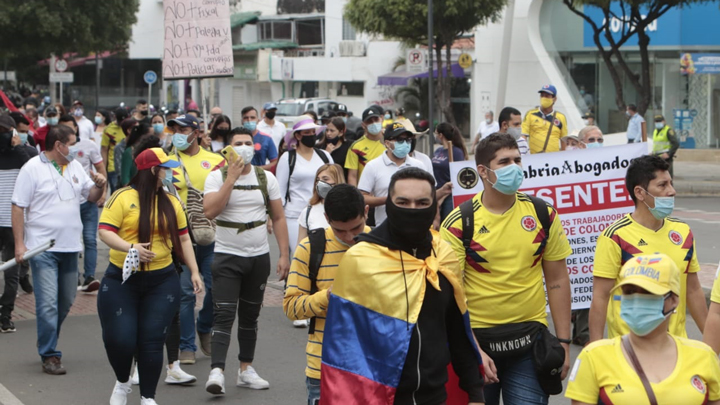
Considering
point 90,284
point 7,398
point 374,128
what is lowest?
point 7,398

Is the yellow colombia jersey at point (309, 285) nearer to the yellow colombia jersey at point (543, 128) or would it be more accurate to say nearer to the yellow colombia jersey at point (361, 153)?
the yellow colombia jersey at point (361, 153)

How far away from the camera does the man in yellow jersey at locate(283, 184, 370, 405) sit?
501 cm

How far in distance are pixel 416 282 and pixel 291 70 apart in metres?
46.7

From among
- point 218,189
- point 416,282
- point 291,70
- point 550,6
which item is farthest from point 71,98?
point 416,282

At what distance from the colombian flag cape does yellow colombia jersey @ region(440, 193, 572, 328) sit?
28.3 inches

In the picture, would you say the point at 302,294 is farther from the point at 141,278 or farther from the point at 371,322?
the point at 141,278

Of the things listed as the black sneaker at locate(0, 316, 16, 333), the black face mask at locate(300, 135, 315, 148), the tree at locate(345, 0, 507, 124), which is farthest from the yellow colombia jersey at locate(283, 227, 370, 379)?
the tree at locate(345, 0, 507, 124)

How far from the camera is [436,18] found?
34.8m

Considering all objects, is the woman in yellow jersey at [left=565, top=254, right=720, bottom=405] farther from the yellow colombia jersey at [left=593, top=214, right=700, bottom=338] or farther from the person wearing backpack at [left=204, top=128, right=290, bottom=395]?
the person wearing backpack at [left=204, top=128, right=290, bottom=395]

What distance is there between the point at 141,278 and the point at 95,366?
80.1 inches

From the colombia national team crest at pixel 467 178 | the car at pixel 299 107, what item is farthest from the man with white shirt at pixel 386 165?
the car at pixel 299 107

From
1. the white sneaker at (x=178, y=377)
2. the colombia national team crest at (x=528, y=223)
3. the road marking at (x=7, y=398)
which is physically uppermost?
the colombia national team crest at (x=528, y=223)

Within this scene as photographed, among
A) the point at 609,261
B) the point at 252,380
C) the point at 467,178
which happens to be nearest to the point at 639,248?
the point at 609,261

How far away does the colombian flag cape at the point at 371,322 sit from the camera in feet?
12.8
